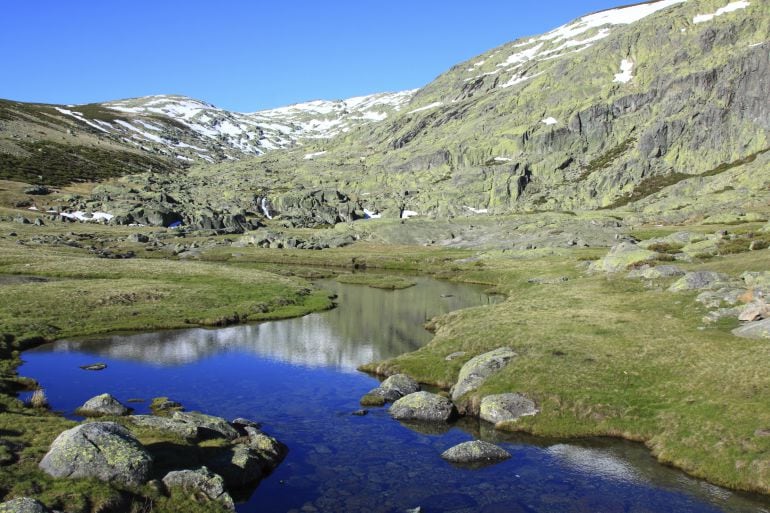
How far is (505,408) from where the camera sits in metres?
40.2

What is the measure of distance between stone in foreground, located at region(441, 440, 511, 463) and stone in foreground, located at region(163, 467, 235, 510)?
550 inches

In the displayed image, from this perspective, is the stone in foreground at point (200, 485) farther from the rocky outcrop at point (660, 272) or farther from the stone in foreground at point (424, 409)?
the rocky outcrop at point (660, 272)

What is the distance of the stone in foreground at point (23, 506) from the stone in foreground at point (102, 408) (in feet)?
58.9

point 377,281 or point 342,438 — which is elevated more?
point 377,281

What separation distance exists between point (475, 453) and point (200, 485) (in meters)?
16.5

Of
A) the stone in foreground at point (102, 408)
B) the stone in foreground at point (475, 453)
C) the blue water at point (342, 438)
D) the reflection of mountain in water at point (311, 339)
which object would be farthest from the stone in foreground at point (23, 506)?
the reflection of mountain in water at point (311, 339)

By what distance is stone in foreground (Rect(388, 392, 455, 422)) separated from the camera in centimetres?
4069

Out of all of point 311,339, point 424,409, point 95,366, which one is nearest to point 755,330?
point 424,409

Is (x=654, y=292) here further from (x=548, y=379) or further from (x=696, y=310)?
(x=548, y=379)

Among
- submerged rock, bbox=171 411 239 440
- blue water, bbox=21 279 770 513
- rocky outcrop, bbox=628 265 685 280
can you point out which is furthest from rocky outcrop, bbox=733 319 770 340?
submerged rock, bbox=171 411 239 440

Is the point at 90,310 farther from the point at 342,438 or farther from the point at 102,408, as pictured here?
the point at 342,438

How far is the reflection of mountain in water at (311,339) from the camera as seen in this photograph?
59.0 meters

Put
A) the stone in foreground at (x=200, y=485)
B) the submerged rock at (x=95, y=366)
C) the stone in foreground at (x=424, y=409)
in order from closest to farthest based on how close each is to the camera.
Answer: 1. the stone in foreground at (x=200, y=485)
2. the stone in foreground at (x=424, y=409)
3. the submerged rock at (x=95, y=366)

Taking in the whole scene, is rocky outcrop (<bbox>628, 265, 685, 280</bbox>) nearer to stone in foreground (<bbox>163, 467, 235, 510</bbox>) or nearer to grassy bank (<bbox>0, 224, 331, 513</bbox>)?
grassy bank (<bbox>0, 224, 331, 513</bbox>)
